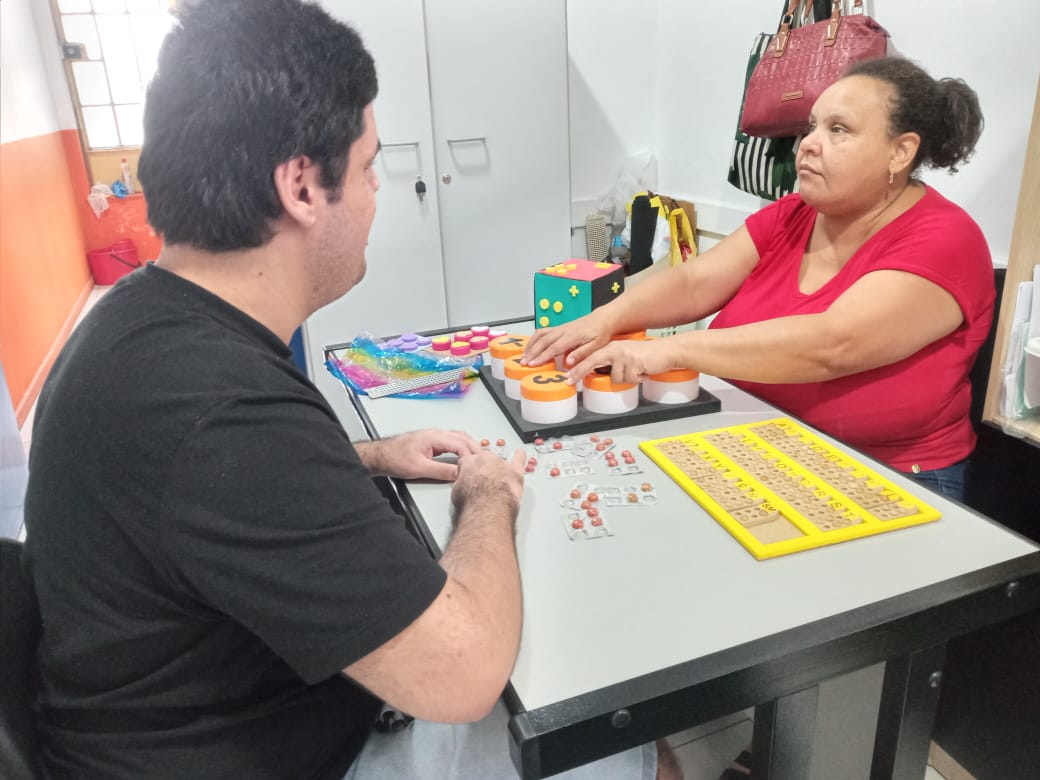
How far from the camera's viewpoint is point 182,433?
0.61m

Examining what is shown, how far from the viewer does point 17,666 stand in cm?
72

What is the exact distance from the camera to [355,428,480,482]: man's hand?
3.68 ft

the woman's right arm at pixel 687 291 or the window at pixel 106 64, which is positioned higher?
the window at pixel 106 64

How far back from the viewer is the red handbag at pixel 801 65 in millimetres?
1825

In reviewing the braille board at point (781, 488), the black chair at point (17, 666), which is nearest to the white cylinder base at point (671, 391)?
the braille board at point (781, 488)

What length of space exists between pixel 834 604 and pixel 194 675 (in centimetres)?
65

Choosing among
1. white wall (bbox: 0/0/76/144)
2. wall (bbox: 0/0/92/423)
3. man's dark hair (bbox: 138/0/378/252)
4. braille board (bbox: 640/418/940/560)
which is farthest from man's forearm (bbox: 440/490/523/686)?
white wall (bbox: 0/0/76/144)

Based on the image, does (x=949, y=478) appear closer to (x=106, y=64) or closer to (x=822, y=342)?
(x=822, y=342)

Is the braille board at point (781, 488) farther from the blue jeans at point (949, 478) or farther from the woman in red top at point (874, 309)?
the blue jeans at point (949, 478)

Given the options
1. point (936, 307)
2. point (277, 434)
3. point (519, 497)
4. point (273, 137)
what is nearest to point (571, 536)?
point (519, 497)

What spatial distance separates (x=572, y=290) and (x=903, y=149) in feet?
2.19

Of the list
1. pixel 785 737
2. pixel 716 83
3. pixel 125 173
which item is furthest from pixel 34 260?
pixel 785 737

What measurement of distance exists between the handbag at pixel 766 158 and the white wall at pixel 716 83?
30cm

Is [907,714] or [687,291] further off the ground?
[687,291]
